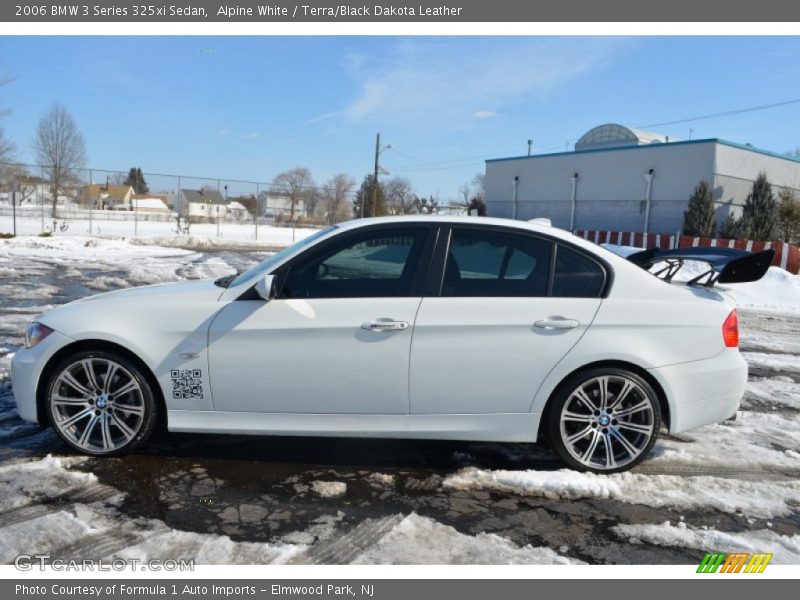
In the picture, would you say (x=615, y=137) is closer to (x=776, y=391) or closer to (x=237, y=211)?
(x=237, y=211)

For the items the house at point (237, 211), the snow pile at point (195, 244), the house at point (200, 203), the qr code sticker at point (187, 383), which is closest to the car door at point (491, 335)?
the qr code sticker at point (187, 383)

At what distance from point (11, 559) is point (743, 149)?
3464 centimetres

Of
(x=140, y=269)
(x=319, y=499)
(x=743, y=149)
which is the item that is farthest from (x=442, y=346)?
(x=743, y=149)

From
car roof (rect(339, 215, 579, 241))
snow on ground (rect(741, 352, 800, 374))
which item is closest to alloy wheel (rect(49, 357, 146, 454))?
car roof (rect(339, 215, 579, 241))

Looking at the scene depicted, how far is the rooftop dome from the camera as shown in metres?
39.4

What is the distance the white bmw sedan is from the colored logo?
3.00 ft

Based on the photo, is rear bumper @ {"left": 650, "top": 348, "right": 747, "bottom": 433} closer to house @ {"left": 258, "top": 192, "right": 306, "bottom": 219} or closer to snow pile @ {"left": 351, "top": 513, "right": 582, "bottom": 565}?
snow pile @ {"left": 351, "top": 513, "right": 582, "bottom": 565}

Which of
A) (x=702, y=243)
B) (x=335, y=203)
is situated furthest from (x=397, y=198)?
(x=702, y=243)

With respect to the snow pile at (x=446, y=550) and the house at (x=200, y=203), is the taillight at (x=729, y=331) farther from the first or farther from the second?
the house at (x=200, y=203)

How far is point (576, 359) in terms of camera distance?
3.91m

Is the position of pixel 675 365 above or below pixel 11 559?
above

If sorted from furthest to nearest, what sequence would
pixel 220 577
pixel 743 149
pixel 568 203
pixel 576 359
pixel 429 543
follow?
pixel 568 203 → pixel 743 149 → pixel 576 359 → pixel 429 543 → pixel 220 577

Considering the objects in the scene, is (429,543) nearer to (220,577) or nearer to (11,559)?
(220,577)
